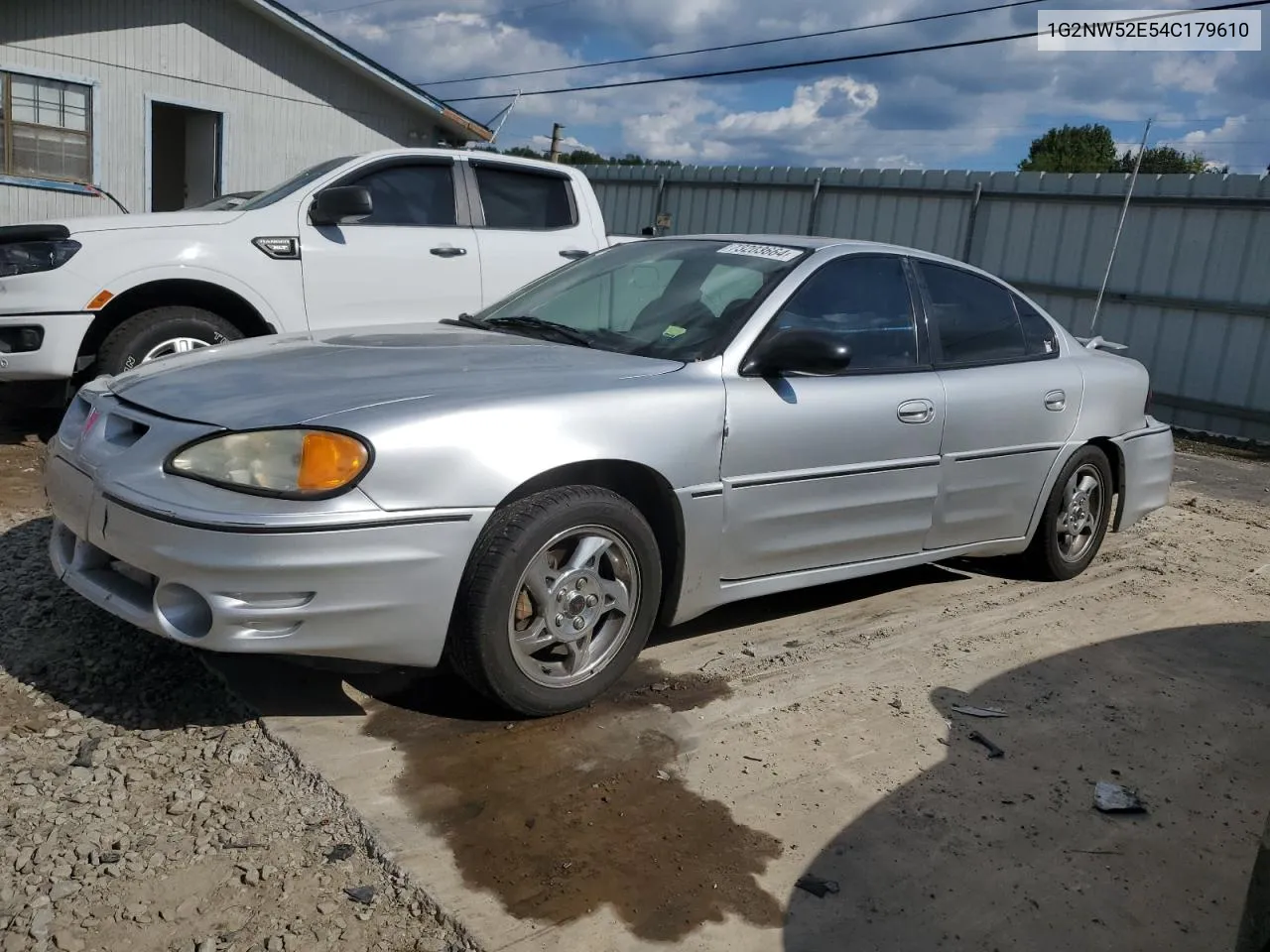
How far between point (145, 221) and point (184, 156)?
10.2 m

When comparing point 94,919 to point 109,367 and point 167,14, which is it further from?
point 167,14

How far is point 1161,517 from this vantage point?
24.6 ft

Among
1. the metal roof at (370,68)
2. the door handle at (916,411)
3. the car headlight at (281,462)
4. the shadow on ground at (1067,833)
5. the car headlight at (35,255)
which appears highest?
the metal roof at (370,68)

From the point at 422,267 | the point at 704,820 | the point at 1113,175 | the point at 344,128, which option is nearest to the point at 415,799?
the point at 704,820

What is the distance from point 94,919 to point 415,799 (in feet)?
2.80

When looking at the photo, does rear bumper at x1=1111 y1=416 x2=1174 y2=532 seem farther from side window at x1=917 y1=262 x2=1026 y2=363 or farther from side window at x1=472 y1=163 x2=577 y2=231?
side window at x1=472 y1=163 x2=577 y2=231

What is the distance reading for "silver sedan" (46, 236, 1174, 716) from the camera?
312cm

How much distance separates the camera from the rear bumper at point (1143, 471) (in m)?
5.87

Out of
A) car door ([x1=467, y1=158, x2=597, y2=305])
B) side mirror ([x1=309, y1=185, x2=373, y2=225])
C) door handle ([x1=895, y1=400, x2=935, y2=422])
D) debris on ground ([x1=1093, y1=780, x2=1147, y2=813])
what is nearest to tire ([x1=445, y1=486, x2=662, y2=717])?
door handle ([x1=895, y1=400, x2=935, y2=422])

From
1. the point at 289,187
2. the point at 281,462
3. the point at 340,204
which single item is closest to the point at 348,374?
the point at 281,462

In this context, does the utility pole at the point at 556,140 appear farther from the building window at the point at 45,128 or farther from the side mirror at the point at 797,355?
the side mirror at the point at 797,355

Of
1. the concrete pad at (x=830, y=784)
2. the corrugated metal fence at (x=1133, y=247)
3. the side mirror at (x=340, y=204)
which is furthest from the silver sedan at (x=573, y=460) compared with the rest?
the corrugated metal fence at (x=1133, y=247)

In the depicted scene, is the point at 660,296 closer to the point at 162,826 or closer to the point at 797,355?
the point at 797,355

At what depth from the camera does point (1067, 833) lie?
3.25 metres
